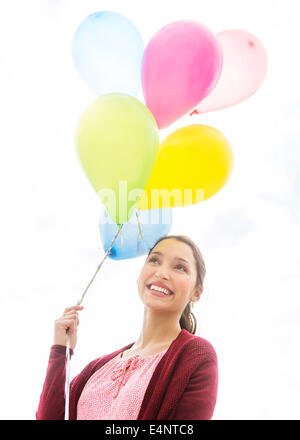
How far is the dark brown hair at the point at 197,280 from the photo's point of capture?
1826 mm

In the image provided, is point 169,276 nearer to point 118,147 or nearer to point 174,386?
point 174,386

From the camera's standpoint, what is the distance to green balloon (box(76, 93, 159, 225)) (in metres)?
1.66

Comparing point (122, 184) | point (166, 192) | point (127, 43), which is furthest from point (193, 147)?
point (127, 43)

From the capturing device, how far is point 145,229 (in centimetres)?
199

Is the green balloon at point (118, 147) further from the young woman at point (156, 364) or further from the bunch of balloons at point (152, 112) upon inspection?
the young woman at point (156, 364)

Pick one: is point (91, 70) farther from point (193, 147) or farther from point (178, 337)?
point (178, 337)

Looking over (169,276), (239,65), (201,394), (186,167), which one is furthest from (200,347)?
(239,65)

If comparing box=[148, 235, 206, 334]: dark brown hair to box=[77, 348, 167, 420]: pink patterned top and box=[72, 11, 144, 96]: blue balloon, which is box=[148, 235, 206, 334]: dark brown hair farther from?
box=[72, 11, 144, 96]: blue balloon

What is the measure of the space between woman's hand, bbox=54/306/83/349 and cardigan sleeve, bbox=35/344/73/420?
3cm

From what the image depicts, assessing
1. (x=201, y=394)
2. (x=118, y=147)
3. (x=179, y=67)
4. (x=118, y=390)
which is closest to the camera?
(x=201, y=394)

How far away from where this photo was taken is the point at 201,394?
1.44m

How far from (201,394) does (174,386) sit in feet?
0.30

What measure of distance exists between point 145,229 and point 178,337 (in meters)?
0.55
